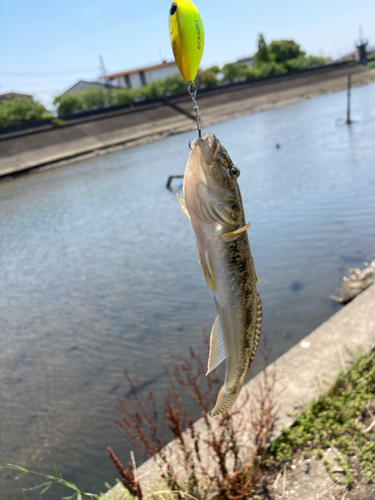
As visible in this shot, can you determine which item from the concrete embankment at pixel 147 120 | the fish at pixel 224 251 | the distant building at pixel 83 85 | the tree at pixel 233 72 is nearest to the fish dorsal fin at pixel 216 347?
the fish at pixel 224 251

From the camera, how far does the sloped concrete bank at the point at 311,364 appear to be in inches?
165

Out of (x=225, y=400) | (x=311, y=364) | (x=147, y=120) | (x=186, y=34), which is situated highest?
(x=147, y=120)

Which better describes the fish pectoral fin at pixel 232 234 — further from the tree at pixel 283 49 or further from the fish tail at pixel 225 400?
the tree at pixel 283 49

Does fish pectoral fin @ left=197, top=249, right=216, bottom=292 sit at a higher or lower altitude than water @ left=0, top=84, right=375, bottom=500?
higher

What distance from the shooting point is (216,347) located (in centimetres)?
186

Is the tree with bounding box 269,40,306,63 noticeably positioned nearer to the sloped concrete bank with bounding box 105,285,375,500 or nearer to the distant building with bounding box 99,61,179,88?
the distant building with bounding box 99,61,179,88

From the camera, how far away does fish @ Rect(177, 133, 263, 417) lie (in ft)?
5.14

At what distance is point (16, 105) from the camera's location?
5622 cm

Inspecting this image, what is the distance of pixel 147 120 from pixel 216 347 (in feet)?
192

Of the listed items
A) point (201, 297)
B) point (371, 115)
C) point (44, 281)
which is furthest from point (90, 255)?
point (371, 115)

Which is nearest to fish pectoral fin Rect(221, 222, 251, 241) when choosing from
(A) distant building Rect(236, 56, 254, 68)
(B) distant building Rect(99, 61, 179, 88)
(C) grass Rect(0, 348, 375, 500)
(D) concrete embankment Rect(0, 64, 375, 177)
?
(C) grass Rect(0, 348, 375, 500)

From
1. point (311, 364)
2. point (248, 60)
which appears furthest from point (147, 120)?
point (248, 60)

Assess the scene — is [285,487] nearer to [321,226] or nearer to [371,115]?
[321,226]

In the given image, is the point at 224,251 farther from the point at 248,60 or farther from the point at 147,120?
Answer: the point at 248,60
